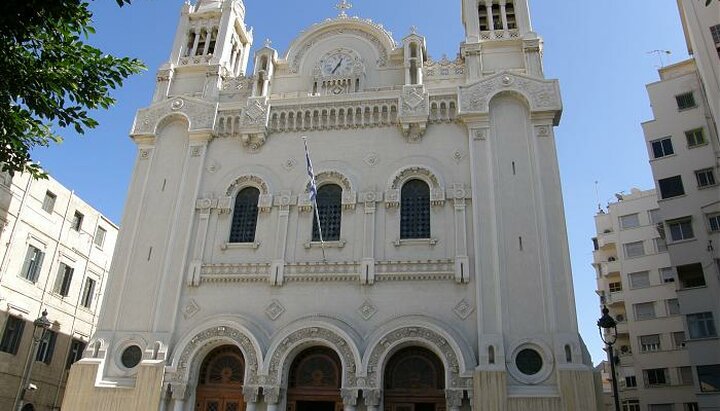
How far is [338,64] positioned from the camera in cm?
2425

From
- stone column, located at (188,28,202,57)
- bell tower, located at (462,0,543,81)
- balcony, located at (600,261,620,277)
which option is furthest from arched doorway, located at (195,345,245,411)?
balcony, located at (600,261,620,277)

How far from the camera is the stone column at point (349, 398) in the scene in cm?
1730

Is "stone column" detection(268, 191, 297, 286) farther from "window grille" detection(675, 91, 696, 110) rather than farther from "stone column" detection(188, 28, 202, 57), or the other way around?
"window grille" detection(675, 91, 696, 110)

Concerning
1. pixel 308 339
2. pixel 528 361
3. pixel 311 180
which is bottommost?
pixel 528 361

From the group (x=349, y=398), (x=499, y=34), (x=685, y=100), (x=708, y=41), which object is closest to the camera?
(x=349, y=398)

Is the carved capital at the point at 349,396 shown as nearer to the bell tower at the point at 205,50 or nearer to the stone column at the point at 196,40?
the bell tower at the point at 205,50

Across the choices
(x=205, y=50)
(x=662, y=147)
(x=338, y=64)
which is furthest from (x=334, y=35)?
(x=662, y=147)

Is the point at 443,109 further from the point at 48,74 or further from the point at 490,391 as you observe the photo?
the point at 48,74

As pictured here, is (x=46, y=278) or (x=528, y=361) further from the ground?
(x=46, y=278)

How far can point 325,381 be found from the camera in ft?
61.2

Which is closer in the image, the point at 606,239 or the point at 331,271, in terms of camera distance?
the point at 331,271

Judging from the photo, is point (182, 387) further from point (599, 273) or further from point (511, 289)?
point (599, 273)

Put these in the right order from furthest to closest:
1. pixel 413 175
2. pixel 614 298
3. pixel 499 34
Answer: pixel 614 298 < pixel 499 34 < pixel 413 175

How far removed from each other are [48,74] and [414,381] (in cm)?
1327
